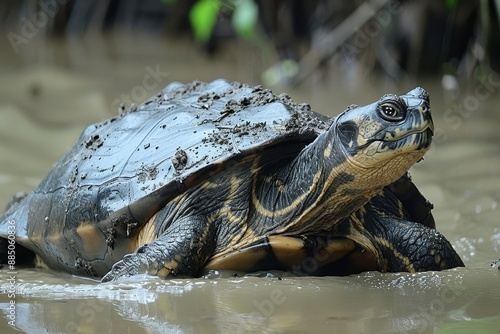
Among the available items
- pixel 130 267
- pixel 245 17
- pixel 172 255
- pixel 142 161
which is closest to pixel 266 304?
pixel 172 255

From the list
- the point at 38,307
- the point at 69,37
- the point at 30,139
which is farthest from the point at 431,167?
the point at 69,37

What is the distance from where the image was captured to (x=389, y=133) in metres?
3.25

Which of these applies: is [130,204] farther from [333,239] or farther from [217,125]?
[333,239]

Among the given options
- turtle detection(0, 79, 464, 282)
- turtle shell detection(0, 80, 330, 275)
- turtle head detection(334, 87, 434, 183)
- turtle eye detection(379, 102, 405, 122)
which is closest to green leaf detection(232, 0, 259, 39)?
turtle shell detection(0, 80, 330, 275)

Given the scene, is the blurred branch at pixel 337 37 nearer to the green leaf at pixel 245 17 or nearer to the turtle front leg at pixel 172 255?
the green leaf at pixel 245 17

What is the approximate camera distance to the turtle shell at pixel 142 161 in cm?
374

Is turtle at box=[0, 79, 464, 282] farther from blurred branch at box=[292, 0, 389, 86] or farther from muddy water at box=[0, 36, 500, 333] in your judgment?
blurred branch at box=[292, 0, 389, 86]

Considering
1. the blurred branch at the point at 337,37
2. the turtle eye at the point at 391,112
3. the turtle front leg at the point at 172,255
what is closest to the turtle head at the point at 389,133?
the turtle eye at the point at 391,112

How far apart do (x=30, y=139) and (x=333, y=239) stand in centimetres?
472

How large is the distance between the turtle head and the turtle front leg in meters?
0.80

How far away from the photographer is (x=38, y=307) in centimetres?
296

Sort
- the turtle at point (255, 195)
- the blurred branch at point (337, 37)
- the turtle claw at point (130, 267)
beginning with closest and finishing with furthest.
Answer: the turtle at point (255, 195), the turtle claw at point (130, 267), the blurred branch at point (337, 37)

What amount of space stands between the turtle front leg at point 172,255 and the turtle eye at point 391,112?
1.02 metres

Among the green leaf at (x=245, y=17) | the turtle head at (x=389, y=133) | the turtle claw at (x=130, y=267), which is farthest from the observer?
the green leaf at (x=245, y=17)
